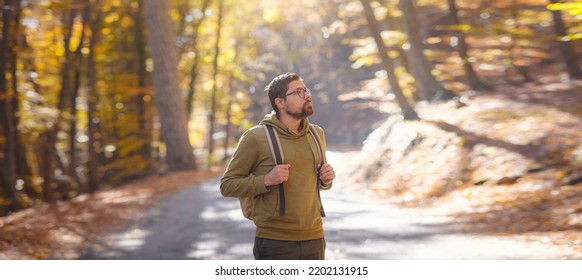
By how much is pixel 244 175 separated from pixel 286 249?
0.40m

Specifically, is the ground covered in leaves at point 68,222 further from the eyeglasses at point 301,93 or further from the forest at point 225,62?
the eyeglasses at point 301,93

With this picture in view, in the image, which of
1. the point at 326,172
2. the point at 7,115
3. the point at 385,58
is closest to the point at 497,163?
the point at 385,58

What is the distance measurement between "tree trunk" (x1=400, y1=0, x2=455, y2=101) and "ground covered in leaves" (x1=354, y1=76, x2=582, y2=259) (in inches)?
20.0

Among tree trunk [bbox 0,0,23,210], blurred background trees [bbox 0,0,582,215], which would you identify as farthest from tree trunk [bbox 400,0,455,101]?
tree trunk [bbox 0,0,23,210]

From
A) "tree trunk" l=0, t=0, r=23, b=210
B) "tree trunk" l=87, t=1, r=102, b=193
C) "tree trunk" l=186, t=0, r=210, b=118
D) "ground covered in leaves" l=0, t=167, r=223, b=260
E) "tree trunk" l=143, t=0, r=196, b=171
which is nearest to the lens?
"ground covered in leaves" l=0, t=167, r=223, b=260

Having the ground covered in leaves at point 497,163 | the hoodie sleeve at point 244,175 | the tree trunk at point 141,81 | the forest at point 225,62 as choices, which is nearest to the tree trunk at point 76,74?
the forest at point 225,62

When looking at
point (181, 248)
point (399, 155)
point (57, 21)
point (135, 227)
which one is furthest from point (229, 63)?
point (181, 248)

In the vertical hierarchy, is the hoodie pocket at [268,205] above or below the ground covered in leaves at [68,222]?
above

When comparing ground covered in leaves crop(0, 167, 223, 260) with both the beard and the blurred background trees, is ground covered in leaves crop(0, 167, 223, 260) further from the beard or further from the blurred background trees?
the beard

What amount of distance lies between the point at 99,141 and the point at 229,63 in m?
5.01

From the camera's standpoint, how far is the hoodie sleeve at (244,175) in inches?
109

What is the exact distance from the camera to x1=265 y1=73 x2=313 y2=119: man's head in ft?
9.36

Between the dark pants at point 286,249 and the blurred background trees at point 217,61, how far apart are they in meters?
7.22
